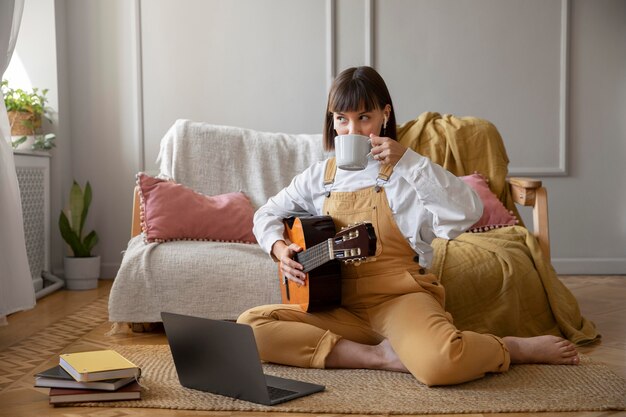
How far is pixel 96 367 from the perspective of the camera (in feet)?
6.24

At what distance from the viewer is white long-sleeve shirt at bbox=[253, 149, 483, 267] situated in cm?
206

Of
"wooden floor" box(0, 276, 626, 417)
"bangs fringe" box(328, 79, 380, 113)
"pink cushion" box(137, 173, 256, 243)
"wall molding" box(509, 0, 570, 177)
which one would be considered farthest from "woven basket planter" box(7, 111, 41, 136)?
"wall molding" box(509, 0, 570, 177)

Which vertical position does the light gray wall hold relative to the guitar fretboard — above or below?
above

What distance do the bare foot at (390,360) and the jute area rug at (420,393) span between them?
2cm

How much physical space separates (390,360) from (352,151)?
0.65m

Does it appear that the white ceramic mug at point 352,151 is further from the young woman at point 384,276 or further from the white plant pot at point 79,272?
the white plant pot at point 79,272

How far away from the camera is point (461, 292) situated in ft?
8.89

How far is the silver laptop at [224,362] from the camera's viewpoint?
5.91 feet

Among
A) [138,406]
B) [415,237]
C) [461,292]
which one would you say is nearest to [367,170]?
[415,237]

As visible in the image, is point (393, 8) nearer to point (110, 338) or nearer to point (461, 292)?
point (461, 292)

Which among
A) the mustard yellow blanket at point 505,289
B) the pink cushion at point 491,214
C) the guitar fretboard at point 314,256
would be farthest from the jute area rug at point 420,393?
the pink cushion at point 491,214

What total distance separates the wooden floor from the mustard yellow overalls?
1.29 feet

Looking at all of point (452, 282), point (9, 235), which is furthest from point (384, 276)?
point (9, 235)

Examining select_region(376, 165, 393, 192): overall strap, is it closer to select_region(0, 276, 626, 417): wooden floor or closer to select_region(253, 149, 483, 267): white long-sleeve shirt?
select_region(253, 149, 483, 267): white long-sleeve shirt
